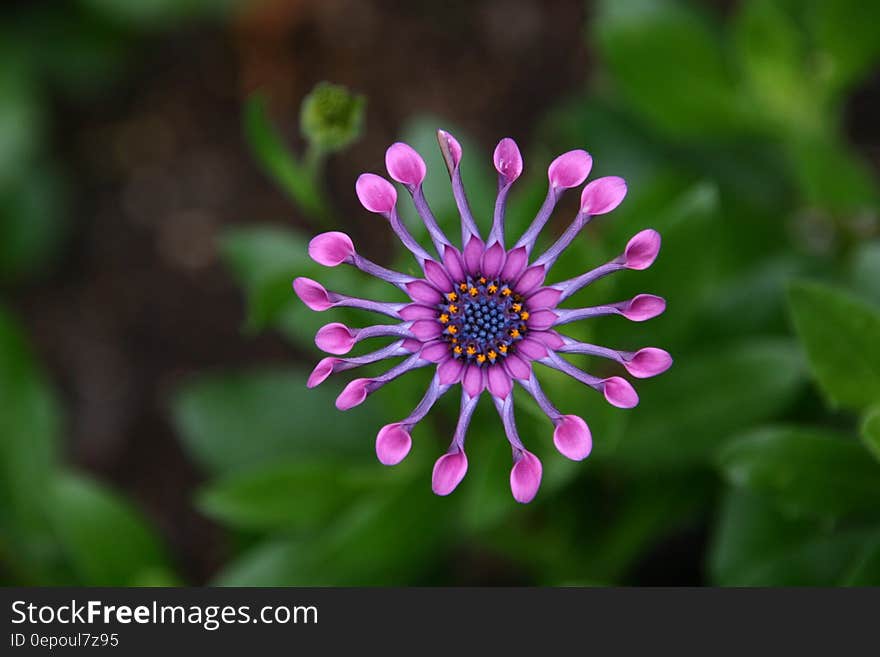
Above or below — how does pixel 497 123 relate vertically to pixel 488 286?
above

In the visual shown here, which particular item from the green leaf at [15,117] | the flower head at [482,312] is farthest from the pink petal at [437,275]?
the green leaf at [15,117]

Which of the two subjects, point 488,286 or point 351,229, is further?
point 351,229

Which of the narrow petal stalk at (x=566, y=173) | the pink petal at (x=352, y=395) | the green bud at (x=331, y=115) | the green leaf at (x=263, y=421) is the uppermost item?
the green leaf at (x=263, y=421)

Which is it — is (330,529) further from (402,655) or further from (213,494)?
(402,655)

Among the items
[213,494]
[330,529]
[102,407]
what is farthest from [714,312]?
[102,407]

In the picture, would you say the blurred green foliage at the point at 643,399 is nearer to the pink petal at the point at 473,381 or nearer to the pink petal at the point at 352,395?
the pink petal at the point at 473,381

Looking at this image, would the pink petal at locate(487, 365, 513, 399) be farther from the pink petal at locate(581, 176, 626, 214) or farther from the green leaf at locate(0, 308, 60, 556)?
the green leaf at locate(0, 308, 60, 556)

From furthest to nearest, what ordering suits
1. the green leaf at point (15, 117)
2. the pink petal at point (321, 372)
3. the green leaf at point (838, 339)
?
the green leaf at point (15, 117) < the green leaf at point (838, 339) < the pink petal at point (321, 372)
